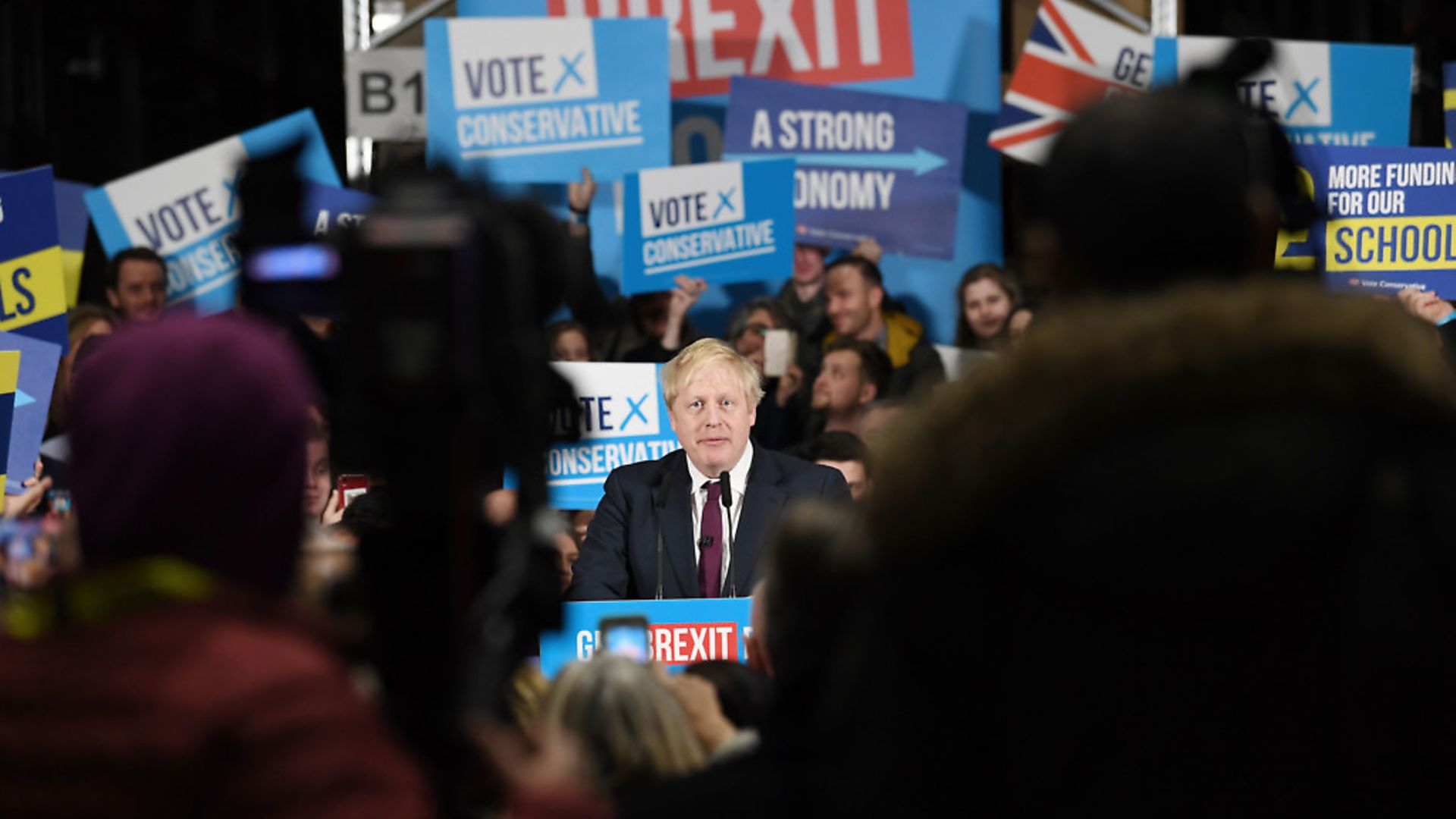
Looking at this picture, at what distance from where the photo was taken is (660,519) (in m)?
5.72

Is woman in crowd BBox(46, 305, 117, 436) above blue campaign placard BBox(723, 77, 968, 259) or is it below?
below

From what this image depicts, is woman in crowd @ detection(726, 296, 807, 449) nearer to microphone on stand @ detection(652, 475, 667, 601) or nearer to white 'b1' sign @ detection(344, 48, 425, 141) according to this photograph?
white 'b1' sign @ detection(344, 48, 425, 141)

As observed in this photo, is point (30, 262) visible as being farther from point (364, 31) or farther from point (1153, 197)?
point (1153, 197)

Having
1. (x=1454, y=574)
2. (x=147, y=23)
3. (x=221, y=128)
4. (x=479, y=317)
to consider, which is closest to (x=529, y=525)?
(x=479, y=317)

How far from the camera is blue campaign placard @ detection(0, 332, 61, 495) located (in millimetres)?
6098

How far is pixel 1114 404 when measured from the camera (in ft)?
6.38

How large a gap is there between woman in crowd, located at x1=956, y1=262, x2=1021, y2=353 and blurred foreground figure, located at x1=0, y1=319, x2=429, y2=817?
22.6 feet

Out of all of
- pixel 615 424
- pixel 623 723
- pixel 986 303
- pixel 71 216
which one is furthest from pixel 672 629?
pixel 71 216

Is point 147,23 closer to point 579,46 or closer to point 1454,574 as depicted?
point 579,46

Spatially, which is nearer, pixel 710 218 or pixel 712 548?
pixel 712 548

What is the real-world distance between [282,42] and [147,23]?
3516 millimetres

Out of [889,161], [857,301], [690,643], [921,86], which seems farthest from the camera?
[921,86]

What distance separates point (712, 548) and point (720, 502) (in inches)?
5.3

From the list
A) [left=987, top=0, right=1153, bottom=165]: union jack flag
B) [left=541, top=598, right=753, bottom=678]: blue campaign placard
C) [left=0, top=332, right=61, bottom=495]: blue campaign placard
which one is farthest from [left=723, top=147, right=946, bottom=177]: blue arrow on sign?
[left=541, top=598, right=753, bottom=678]: blue campaign placard
